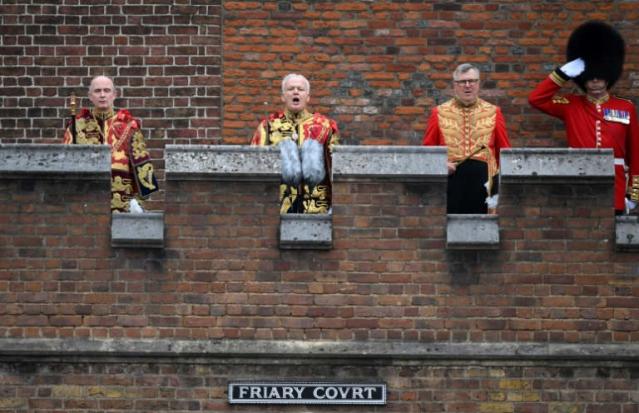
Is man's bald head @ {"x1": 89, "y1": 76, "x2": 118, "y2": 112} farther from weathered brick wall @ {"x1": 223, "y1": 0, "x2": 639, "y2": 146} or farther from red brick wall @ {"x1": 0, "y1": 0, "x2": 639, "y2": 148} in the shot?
weathered brick wall @ {"x1": 223, "y1": 0, "x2": 639, "y2": 146}

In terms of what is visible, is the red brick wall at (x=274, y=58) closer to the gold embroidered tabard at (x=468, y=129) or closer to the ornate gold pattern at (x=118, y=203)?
the gold embroidered tabard at (x=468, y=129)

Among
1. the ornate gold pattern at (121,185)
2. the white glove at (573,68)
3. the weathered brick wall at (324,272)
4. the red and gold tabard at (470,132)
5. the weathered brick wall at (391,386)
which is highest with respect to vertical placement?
the white glove at (573,68)

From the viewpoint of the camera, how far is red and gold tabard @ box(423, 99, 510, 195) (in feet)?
61.7

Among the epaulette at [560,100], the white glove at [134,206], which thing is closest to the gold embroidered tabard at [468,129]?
the epaulette at [560,100]

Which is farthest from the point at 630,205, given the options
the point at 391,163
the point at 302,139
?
the point at 302,139

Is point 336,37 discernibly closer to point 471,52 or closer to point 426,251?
point 471,52

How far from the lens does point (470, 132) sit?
62.1 feet

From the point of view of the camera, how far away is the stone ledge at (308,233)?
1772 centimetres

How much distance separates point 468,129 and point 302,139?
4.70 feet

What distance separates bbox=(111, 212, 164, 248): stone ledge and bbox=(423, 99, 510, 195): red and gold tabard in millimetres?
2544

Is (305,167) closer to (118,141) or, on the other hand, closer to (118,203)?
(118,203)

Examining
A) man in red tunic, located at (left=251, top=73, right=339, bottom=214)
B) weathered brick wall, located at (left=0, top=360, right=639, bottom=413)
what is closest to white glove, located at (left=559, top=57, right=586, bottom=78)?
man in red tunic, located at (left=251, top=73, right=339, bottom=214)

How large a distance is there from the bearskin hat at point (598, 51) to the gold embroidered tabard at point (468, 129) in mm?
1477

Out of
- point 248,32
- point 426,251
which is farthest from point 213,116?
point 426,251
